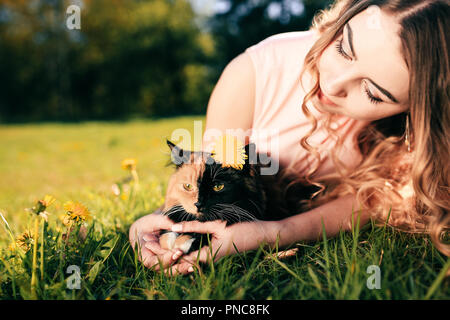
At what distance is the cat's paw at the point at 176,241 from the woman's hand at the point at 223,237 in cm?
4

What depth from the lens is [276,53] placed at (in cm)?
183

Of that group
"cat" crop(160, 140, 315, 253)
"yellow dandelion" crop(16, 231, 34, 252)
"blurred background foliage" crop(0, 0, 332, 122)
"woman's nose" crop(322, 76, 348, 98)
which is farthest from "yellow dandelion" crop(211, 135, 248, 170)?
"blurred background foliage" crop(0, 0, 332, 122)

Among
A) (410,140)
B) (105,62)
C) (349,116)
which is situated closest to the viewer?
(349,116)

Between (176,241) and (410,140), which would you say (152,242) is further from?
(410,140)

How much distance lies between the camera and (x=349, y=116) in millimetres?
1631

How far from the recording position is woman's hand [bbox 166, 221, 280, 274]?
4.49 ft

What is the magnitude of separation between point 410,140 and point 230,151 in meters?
1.03

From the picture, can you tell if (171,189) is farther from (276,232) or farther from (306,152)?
(306,152)

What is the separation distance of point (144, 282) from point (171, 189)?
1.57ft

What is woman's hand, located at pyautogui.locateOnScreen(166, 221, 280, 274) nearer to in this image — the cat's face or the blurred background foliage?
the cat's face

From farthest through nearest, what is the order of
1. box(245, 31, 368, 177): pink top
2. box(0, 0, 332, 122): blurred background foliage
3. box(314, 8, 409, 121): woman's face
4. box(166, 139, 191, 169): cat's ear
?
box(0, 0, 332, 122): blurred background foliage
box(245, 31, 368, 177): pink top
box(166, 139, 191, 169): cat's ear
box(314, 8, 409, 121): woman's face

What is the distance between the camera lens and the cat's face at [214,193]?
149cm

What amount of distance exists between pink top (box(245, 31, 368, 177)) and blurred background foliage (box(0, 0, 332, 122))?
37.2 feet

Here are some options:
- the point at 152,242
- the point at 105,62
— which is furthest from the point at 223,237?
the point at 105,62
